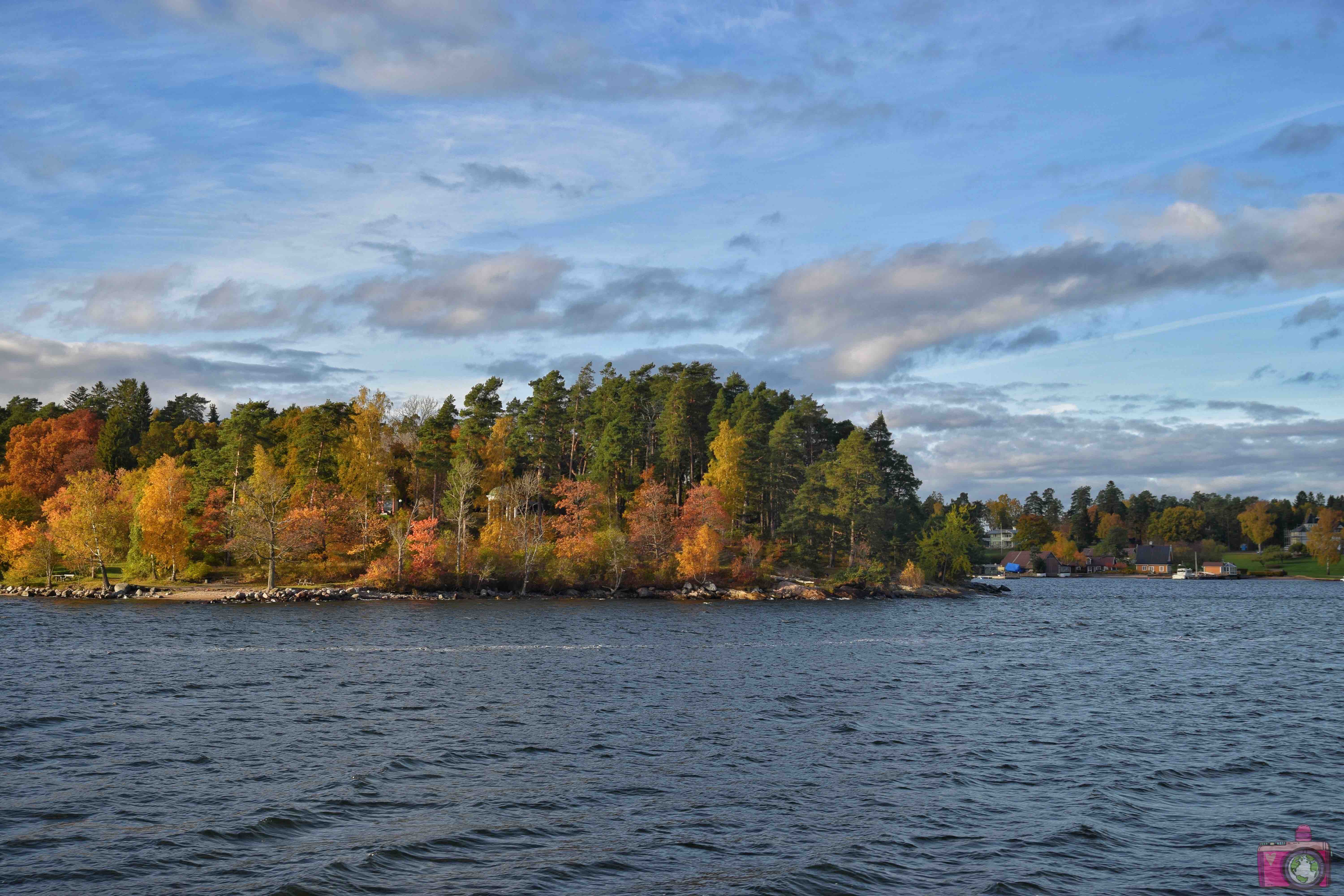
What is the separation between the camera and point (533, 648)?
50.0 m

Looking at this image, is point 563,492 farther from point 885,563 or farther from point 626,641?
point 626,641

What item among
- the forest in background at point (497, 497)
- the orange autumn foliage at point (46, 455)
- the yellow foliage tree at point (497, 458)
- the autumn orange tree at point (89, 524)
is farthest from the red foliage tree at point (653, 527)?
the orange autumn foliage at point (46, 455)

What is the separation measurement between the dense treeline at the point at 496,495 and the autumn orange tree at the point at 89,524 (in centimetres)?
26

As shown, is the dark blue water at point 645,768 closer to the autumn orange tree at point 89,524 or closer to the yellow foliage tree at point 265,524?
the yellow foliage tree at point 265,524

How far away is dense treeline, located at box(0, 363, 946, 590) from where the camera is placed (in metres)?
91.2

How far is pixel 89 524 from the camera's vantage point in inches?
3469

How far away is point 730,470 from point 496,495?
86.1 ft

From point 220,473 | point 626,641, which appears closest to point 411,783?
point 626,641

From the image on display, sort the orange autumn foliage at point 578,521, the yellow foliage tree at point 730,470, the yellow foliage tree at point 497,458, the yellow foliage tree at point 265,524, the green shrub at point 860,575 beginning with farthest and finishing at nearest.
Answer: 1. the yellow foliage tree at point 497,458
2. the yellow foliage tree at point 730,470
3. the green shrub at point 860,575
4. the orange autumn foliage at point 578,521
5. the yellow foliage tree at point 265,524

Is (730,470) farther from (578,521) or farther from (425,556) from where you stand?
(425,556)

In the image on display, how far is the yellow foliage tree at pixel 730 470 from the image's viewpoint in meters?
106

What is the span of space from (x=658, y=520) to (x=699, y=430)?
22.5 metres

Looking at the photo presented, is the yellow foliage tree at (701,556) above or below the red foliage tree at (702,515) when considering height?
below

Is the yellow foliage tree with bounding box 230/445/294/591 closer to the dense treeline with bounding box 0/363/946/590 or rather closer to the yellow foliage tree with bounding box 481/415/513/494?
the dense treeline with bounding box 0/363/946/590
